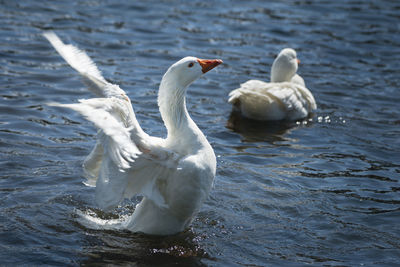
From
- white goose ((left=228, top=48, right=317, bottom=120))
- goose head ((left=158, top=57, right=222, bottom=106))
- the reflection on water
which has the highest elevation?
goose head ((left=158, top=57, right=222, bottom=106))

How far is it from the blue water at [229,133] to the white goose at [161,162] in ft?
1.58

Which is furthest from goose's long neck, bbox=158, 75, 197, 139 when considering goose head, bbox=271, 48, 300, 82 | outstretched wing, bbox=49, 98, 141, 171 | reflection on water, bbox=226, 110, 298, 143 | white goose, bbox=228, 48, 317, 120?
goose head, bbox=271, 48, 300, 82

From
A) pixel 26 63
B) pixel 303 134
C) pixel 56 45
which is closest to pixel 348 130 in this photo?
pixel 303 134

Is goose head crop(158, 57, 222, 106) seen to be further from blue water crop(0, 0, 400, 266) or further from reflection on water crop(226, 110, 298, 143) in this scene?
reflection on water crop(226, 110, 298, 143)

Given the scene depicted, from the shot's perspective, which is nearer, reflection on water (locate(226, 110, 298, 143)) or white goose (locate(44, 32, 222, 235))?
white goose (locate(44, 32, 222, 235))

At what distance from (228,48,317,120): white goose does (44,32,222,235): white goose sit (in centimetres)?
416

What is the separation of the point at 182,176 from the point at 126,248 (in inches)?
41.6

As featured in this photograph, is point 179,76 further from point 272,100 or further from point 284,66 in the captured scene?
point 284,66

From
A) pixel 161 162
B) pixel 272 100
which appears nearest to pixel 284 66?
pixel 272 100

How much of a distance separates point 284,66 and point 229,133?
206 centimetres

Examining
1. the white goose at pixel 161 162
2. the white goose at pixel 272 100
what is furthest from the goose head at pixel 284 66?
the white goose at pixel 161 162

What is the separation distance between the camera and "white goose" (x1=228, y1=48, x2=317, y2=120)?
1052 centimetres

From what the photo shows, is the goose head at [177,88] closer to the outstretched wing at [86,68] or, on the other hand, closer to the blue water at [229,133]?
the outstretched wing at [86,68]

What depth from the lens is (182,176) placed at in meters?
6.15
